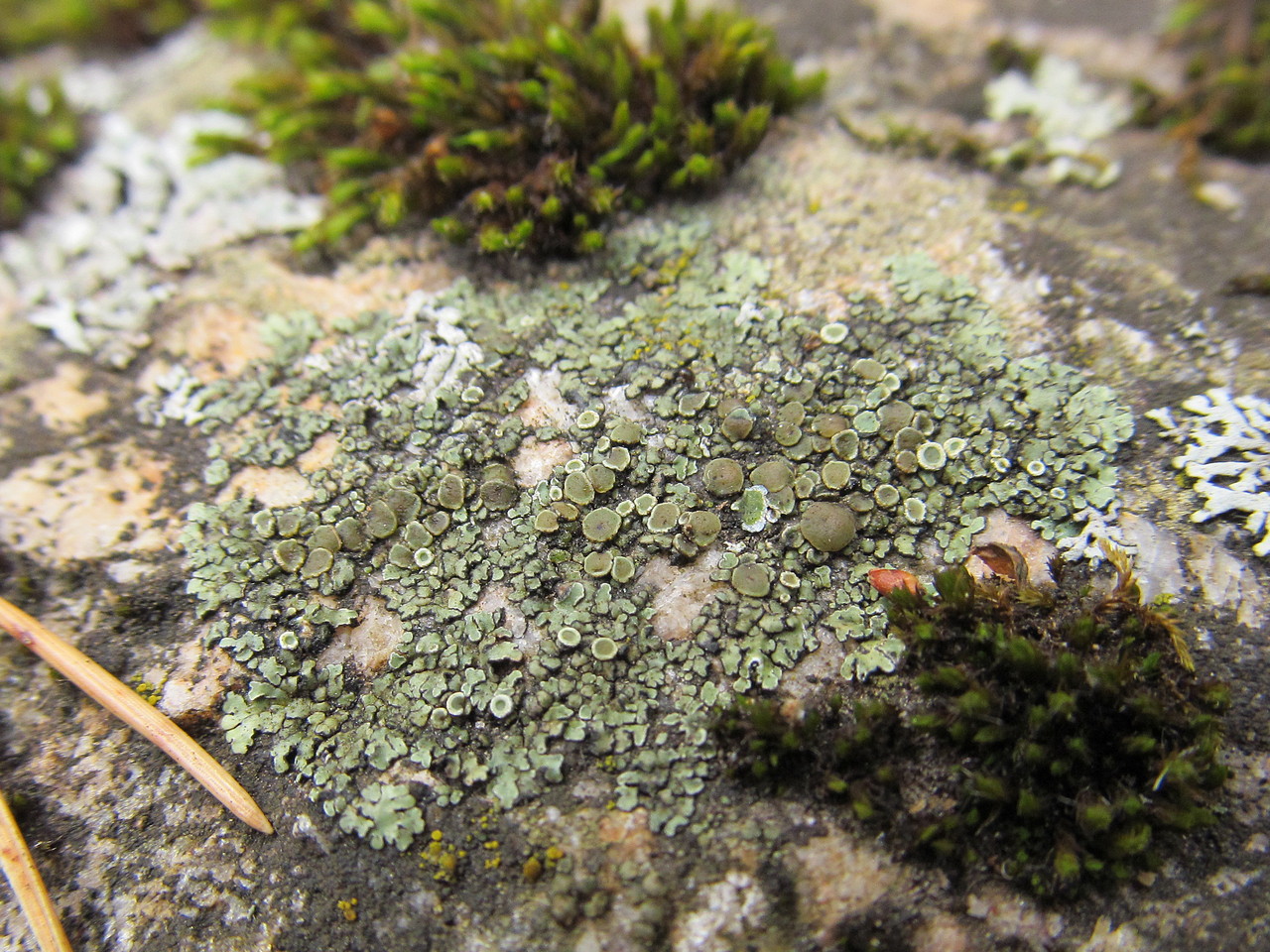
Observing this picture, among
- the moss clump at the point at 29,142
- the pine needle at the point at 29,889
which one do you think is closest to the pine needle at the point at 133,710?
the pine needle at the point at 29,889

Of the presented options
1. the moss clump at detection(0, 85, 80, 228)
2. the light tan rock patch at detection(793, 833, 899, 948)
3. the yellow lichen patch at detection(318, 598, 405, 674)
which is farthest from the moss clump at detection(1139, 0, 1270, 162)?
the moss clump at detection(0, 85, 80, 228)

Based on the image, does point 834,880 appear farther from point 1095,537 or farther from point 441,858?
point 1095,537

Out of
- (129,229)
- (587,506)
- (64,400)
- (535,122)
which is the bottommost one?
(587,506)

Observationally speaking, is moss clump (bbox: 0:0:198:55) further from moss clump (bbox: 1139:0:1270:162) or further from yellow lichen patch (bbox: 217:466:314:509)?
moss clump (bbox: 1139:0:1270:162)

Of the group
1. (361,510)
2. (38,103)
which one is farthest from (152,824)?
(38,103)

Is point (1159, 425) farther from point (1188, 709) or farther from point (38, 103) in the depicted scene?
point (38, 103)

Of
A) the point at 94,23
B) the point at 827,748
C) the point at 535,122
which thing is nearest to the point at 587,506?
the point at 827,748
